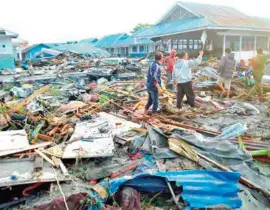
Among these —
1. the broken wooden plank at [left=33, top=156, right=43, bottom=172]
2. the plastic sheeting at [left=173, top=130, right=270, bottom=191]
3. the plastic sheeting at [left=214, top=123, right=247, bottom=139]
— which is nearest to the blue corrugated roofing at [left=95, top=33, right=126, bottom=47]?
the plastic sheeting at [left=214, top=123, right=247, bottom=139]

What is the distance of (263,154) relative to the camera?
4.93 meters

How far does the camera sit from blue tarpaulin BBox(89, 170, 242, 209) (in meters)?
3.69

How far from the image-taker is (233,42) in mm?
23812

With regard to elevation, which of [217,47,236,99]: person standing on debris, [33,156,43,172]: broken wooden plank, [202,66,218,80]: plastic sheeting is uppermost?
[217,47,236,99]: person standing on debris

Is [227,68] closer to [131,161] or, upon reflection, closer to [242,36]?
[131,161]

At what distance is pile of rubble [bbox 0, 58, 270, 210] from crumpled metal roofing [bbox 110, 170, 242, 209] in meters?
0.01

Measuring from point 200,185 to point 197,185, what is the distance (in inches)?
1.7

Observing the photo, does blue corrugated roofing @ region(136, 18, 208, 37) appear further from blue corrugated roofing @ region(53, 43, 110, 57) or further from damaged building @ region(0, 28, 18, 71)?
damaged building @ region(0, 28, 18, 71)

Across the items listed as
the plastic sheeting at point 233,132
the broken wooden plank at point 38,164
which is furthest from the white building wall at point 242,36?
the broken wooden plank at point 38,164

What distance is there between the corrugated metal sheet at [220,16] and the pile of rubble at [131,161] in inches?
581

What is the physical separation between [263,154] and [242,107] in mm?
3567

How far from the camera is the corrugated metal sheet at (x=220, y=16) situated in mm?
21125

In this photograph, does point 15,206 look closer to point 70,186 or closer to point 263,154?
point 70,186

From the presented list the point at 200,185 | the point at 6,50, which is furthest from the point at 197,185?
the point at 6,50
